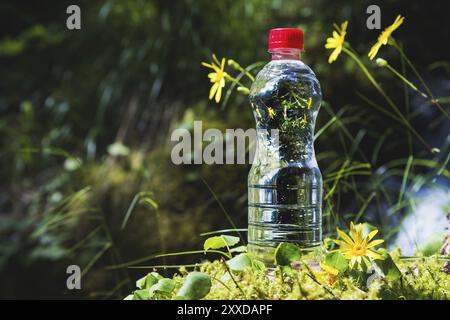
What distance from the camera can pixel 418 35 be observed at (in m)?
3.06

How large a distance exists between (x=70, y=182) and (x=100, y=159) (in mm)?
214

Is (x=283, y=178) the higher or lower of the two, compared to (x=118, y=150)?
lower

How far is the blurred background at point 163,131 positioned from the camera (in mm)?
2754

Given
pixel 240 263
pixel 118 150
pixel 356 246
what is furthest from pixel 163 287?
pixel 118 150

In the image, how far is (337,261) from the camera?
1.31 m

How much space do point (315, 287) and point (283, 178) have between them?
0.39 metres

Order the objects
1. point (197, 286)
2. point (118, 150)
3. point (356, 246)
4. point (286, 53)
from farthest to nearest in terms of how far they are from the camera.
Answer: point (118, 150) → point (286, 53) → point (356, 246) → point (197, 286)

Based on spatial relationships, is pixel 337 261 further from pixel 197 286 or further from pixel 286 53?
pixel 286 53

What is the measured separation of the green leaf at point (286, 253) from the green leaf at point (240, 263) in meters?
0.09

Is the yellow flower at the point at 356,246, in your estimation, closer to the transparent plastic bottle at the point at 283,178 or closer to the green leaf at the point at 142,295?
the transparent plastic bottle at the point at 283,178

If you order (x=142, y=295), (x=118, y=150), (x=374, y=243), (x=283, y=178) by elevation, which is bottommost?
(x=142, y=295)

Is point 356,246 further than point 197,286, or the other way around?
point 356,246

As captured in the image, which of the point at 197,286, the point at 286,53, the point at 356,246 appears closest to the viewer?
the point at 197,286

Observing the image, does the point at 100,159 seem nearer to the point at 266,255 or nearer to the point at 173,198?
the point at 173,198
